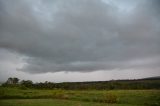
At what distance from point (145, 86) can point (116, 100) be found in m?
98.1

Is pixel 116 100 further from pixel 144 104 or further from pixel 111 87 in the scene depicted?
pixel 111 87

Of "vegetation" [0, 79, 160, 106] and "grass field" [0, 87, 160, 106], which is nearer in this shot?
"grass field" [0, 87, 160, 106]

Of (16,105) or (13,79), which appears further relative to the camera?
(13,79)

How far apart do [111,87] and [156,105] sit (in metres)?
100.0

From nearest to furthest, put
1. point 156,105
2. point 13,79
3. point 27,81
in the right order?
point 156,105 < point 27,81 < point 13,79

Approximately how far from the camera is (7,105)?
2149 inches

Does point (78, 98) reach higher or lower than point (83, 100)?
higher

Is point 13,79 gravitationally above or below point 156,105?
above

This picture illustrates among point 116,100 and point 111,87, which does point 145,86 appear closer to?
point 111,87

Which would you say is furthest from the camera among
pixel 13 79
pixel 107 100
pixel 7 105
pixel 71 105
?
pixel 13 79

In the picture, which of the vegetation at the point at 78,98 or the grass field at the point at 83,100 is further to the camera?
the vegetation at the point at 78,98

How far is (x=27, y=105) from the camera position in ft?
185

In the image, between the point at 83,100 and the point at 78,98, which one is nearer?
the point at 83,100

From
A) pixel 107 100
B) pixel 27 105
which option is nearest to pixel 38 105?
pixel 27 105
